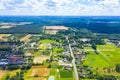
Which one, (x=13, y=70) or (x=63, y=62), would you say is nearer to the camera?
(x=13, y=70)

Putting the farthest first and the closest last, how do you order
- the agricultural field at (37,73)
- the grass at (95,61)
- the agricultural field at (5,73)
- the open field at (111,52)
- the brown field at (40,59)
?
the open field at (111,52)
the brown field at (40,59)
the grass at (95,61)
the agricultural field at (5,73)
the agricultural field at (37,73)

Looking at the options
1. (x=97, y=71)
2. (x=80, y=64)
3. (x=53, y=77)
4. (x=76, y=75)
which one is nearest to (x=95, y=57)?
(x=80, y=64)

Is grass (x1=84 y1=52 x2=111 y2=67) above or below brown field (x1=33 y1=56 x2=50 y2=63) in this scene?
below

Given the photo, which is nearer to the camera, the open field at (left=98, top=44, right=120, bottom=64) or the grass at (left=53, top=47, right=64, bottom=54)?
the open field at (left=98, top=44, right=120, bottom=64)

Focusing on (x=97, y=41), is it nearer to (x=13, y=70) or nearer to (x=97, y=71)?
(x=97, y=71)

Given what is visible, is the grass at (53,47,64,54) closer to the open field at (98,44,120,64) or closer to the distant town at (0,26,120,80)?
the distant town at (0,26,120,80)

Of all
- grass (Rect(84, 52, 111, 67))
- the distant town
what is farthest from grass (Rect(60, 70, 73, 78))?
grass (Rect(84, 52, 111, 67))

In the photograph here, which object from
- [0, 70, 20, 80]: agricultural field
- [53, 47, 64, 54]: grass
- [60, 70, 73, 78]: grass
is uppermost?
[53, 47, 64, 54]: grass

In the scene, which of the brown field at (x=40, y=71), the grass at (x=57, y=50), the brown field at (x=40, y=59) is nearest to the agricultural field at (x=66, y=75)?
the brown field at (x=40, y=71)

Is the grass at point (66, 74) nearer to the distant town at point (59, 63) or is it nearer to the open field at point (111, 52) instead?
the distant town at point (59, 63)

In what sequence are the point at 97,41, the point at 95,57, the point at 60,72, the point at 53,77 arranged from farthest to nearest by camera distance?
1. the point at 97,41
2. the point at 95,57
3. the point at 60,72
4. the point at 53,77

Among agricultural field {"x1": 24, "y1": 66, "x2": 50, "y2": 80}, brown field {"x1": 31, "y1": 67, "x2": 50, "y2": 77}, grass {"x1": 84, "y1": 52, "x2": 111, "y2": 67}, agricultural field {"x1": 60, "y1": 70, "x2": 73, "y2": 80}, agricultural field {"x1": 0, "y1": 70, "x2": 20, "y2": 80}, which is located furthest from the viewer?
grass {"x1": 84, "y1": 52, "x2": 111, "y2": 67}
